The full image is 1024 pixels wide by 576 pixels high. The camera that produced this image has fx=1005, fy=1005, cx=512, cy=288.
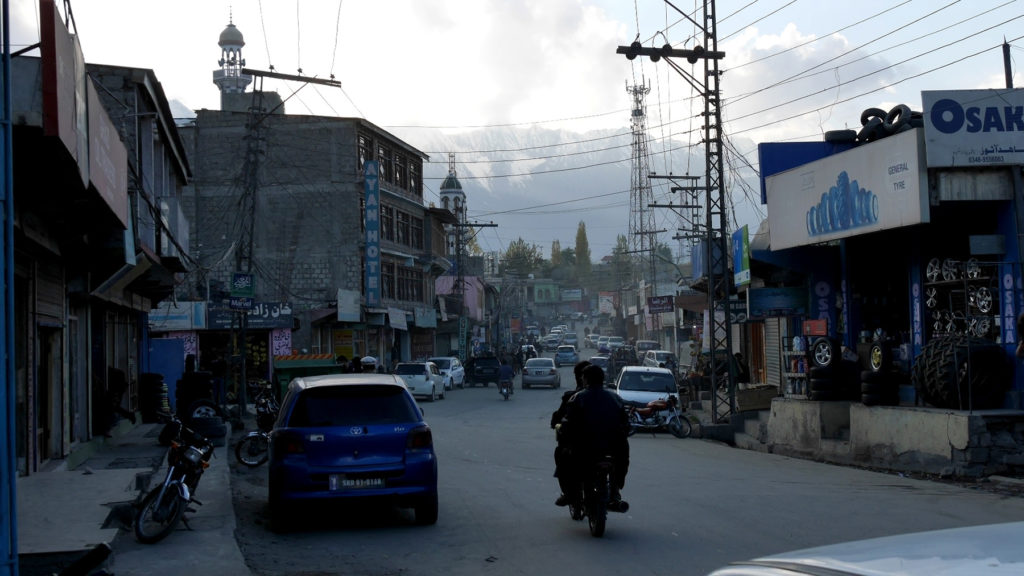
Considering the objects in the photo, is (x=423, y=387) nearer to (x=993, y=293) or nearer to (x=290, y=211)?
(x=290, y=211)

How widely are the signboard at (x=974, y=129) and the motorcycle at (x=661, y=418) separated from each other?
11028 millimetres

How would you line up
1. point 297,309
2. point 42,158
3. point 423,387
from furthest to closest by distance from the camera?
point 297,309
point 423,387
point 42,158

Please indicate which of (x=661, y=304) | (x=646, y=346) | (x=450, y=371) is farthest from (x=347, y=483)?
(x=646, y=346)

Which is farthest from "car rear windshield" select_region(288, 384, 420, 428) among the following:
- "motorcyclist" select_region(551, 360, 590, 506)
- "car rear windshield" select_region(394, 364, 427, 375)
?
"car rear windshield" select_region(394, 364, 427, 375)

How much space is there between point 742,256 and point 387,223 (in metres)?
30.7

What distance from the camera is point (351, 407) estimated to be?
1111 cm

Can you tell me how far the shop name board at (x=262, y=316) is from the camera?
131 feet

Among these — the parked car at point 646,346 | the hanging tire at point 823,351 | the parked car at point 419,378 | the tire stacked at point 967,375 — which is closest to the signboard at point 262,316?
the parked car at point 419,378

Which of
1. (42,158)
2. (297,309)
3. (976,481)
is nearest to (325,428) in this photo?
(42,158)

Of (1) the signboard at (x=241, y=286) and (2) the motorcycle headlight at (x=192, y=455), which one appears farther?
(1) the signboard at (x=241, y=286)

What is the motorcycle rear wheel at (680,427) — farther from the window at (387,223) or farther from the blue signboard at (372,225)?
the window at (387,223)

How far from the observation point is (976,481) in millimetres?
14758

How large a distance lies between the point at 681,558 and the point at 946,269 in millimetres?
11395

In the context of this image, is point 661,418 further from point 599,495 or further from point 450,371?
point 450,371
